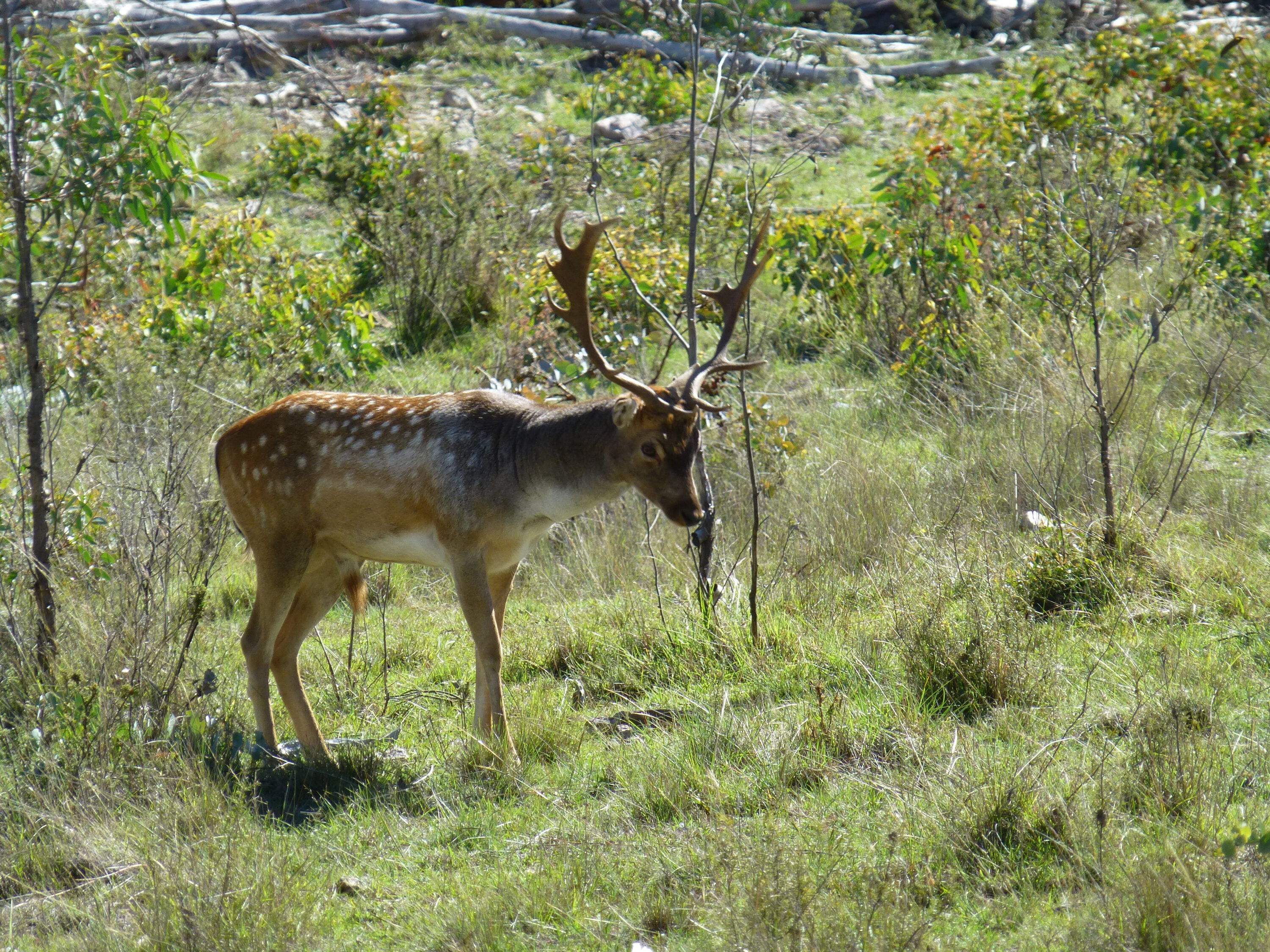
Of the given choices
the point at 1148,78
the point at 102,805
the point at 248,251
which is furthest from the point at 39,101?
the point at 1148,78

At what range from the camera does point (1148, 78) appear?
10992 mm

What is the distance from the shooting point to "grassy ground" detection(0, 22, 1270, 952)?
12.4 feet

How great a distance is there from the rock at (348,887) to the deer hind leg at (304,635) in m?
1.16

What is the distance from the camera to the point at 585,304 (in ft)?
18.4

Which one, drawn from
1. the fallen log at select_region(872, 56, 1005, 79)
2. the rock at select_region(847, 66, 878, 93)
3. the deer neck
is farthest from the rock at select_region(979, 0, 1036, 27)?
the deer neck

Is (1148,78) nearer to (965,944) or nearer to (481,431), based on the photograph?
(481,431)

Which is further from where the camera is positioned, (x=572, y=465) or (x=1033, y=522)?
(x=1033, y=522)

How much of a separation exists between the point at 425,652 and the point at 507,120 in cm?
1151

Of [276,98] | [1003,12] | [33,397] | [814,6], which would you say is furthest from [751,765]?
[1003,12]

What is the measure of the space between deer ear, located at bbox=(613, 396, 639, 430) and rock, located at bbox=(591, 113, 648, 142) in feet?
33.3

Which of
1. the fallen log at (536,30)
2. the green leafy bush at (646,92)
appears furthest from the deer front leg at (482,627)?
the fallen log at (536,30)

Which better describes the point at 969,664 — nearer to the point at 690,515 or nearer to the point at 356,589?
the point at 690,515

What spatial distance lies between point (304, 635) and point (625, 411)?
6.32ft

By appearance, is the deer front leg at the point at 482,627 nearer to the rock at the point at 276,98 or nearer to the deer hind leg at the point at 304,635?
the deer hind leg at the point at 304,635
